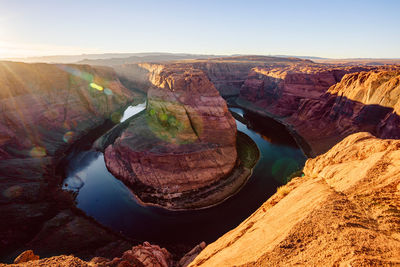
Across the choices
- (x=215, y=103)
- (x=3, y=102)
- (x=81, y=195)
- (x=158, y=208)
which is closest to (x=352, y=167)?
(x=158, y=208)

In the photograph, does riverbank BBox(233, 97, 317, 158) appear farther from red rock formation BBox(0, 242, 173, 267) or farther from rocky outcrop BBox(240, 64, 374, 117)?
red rock formation BBox(0, 242, 173, 267)

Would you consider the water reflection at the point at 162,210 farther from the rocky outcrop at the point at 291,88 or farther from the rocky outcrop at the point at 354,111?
the rocky outcrop at the point at 291,88

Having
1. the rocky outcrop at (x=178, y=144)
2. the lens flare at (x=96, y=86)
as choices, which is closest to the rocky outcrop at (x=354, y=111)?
the rocky outcrop at (x=178, y=144)

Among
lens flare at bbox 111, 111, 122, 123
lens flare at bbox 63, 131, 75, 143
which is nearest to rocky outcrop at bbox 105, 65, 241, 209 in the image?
lens flare at bbox 63, 131, 75, 143

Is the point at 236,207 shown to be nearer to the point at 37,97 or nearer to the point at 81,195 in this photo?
the point at 81,195

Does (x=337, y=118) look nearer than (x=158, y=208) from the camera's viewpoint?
No
